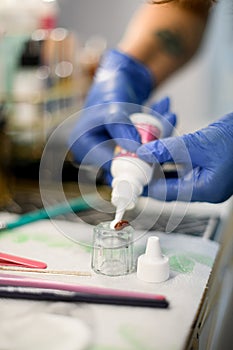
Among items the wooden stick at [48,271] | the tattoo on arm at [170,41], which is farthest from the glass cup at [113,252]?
the tattoo on arm at [170,41]

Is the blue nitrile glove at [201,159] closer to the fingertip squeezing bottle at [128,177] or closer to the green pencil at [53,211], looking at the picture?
the fingertip squeezing bottle at [128,177]

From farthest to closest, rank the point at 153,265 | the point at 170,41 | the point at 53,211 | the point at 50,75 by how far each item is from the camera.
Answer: the point at 50,75
the point at 170,41
the point at 53,211
the point at 153,265

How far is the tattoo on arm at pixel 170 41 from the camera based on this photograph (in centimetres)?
112

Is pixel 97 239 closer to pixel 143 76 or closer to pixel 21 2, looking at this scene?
pixel 143 76

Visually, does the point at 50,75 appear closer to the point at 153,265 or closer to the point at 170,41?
the point at 170,41

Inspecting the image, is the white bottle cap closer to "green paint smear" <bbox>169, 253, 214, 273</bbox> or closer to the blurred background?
"green paint smear" <bbox>169, 253, 214, 273</bbox>

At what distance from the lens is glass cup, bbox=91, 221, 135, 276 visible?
586mm

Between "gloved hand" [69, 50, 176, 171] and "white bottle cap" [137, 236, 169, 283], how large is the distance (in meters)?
0.19

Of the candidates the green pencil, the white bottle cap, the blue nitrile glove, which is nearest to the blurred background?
the green pencil

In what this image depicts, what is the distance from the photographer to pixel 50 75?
1.39m

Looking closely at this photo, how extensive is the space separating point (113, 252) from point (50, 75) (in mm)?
876

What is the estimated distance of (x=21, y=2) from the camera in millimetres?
1312

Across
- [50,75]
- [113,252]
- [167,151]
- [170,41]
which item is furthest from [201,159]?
[50,75]

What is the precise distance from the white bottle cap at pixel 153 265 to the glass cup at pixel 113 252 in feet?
0.08
